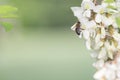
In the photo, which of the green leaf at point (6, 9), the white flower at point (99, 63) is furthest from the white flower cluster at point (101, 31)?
the green leaf at point (6, 9)

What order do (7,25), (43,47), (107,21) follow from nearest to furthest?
(107,21), (7,25), (43,47)

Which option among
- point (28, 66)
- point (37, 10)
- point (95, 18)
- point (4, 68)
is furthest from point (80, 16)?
point (37, 10)

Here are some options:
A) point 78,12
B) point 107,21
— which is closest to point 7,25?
point 78,12

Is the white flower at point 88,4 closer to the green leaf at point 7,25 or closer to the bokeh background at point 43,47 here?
the green leaf at point 7,25

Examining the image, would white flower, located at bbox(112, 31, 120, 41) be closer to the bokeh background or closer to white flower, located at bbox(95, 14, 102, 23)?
white flower, located at bbox(95, 14, 102, 23)

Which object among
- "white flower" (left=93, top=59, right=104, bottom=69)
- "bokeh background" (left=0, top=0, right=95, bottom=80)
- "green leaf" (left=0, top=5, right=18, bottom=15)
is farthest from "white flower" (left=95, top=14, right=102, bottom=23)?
"bokeh background" (left=0, top=0, right=95, bottom=80)

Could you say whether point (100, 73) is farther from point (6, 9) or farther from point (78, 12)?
point (6, 9)

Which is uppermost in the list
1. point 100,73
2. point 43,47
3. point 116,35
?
point 116,35
